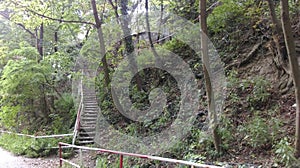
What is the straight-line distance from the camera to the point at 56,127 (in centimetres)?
1338

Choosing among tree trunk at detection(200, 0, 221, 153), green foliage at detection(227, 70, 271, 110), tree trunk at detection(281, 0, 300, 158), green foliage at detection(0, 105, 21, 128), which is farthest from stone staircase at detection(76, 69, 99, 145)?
tree trunk at detection(281, 0, 300, 158)

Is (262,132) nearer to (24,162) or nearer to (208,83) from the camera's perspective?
(208,83)

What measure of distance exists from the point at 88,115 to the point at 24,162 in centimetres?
379

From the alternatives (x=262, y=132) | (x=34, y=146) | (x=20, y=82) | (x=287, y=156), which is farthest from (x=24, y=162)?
(x=287, y=156)

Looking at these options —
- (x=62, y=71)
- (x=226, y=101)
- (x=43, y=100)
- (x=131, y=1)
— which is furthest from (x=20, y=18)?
(x=226, y=101)

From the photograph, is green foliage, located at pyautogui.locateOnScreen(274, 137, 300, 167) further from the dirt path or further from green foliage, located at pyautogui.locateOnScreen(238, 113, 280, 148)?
the dirt path

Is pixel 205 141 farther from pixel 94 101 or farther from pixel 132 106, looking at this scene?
pixel 94 101

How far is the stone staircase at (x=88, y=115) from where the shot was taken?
36.1ft

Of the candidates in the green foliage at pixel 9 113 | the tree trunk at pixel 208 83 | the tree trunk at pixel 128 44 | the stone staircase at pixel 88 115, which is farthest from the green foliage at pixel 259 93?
the green foliage at pixel 9 113

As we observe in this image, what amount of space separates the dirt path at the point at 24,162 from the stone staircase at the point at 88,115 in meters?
1.51

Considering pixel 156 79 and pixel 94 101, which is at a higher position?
pixel 156 79

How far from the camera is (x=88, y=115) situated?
494 inches

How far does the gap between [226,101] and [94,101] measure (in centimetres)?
841

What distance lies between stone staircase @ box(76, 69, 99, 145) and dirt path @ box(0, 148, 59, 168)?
59.3 inches
